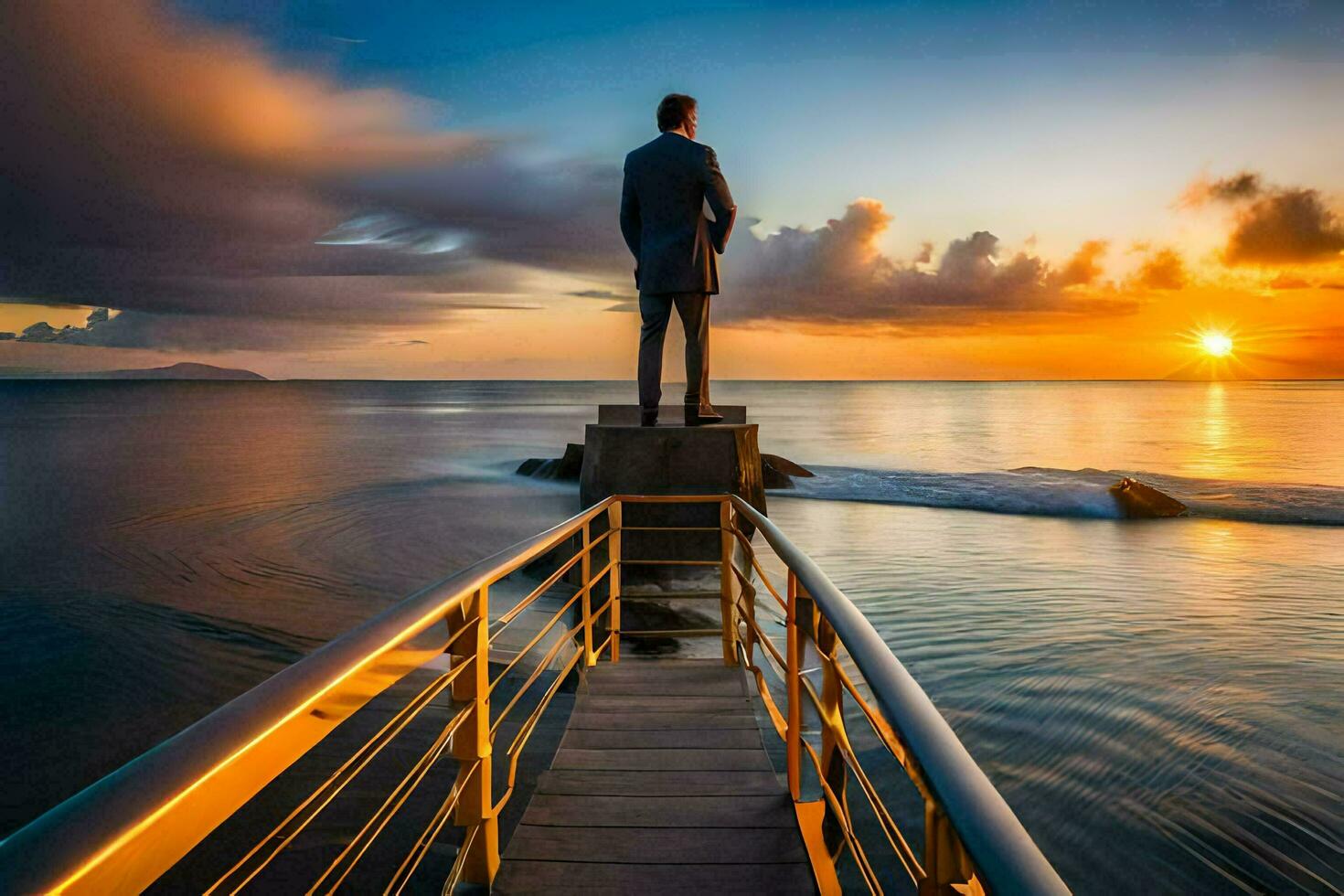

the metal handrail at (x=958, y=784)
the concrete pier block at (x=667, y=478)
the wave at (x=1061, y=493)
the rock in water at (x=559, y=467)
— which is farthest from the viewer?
the rock in water at (x=559, y=467)

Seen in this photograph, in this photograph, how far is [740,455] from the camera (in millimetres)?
5949

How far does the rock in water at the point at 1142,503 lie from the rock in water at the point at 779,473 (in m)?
8.05

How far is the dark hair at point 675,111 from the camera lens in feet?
19.1

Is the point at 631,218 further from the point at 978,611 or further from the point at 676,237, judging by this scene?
the point at 978,611

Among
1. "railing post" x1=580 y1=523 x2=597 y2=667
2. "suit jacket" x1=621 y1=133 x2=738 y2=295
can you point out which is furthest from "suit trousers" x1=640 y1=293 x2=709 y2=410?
"railing post" x1=580 y1=523 x2=597 y2=667

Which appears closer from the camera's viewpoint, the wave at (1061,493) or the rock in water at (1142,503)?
the rock in water at (1142,503)

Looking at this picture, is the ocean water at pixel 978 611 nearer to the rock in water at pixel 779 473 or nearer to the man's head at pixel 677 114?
the rock in water at pixel 779 473

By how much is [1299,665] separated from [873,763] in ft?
16.7

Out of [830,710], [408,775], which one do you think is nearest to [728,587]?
[830,710]

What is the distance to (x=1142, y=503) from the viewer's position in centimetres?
1728

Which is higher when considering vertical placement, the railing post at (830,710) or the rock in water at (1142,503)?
the railing post at (830,710)

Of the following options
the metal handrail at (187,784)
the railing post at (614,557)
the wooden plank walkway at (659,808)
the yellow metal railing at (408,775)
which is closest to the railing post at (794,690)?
the wooden plank walkway at (659,808)

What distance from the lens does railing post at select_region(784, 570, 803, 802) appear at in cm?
238

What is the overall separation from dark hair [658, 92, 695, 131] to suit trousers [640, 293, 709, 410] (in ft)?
4.16
